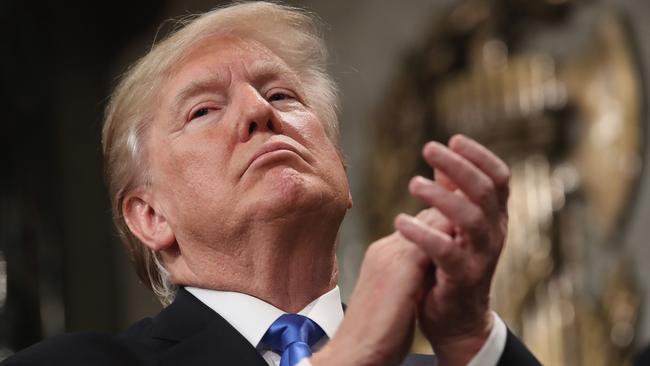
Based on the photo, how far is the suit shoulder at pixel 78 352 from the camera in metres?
1.90

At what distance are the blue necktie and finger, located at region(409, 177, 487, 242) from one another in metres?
0.50

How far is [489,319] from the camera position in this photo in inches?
70.5

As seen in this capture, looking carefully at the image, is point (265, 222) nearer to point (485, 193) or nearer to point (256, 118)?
point (256, 118)

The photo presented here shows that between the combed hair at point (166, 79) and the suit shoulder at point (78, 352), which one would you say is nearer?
the suit shoulder at point (78, 352)

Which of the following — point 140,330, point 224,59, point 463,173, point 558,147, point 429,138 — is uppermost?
point 463,173

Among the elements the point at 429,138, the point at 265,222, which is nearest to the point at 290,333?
the point at 265,222

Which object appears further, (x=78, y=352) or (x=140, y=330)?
(x=140, y=330)

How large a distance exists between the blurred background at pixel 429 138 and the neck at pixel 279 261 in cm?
238

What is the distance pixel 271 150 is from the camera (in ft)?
6.95

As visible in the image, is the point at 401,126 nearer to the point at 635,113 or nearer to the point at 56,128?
the point at 635,113

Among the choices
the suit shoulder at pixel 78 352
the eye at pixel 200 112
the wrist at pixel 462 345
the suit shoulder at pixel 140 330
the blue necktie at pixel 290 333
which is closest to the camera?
the wrist at pixel 462 345

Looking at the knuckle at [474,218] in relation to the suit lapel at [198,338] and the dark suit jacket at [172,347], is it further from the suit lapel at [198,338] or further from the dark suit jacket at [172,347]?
the suit lapel at [198,338]

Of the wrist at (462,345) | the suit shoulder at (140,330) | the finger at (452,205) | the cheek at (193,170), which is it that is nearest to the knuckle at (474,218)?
the finger at (452,205)

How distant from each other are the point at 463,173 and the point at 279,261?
636mm
